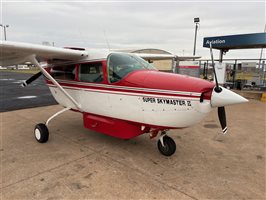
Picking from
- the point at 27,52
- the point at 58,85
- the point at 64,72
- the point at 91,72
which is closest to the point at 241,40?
the point at 91,72

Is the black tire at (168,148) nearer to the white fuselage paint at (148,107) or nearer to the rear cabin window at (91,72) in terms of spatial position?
the white fuselage paint at (148,107)

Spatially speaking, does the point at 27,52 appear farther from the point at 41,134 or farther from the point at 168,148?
the point at 168,148

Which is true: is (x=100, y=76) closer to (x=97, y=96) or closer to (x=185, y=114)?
(x=97, y=96)

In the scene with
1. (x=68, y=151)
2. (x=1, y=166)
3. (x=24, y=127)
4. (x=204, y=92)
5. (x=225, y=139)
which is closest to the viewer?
(x=204, y=92)

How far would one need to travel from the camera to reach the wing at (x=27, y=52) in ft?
12.5

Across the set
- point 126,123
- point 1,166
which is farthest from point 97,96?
point 1,166

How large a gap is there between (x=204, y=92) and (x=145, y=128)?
54.7 inches

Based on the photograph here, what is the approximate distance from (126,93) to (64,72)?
7.51ft

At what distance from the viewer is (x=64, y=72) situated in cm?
533

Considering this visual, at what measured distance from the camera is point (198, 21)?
2572 centimetres

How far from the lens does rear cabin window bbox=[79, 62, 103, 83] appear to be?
4.39 metres

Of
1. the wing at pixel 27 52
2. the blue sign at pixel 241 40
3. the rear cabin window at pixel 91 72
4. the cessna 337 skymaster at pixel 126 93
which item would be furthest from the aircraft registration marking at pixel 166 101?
the blue sign at pixel 241 40

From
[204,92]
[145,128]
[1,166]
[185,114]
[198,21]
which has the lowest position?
[1,166]

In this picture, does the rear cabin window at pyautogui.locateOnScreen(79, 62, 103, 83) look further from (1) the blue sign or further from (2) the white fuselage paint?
(1) the blue sign
